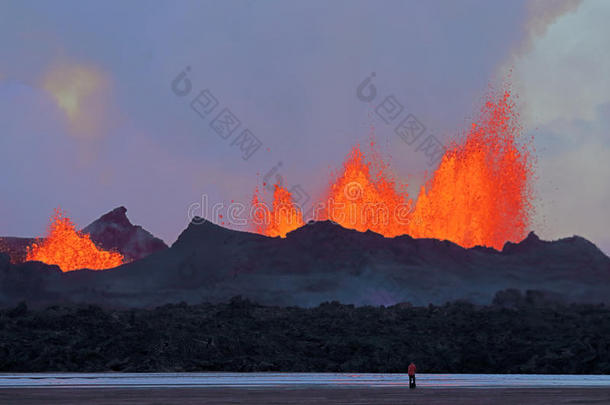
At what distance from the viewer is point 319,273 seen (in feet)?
508

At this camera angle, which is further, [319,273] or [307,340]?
[319,273]

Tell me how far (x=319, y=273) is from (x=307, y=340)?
62.8m

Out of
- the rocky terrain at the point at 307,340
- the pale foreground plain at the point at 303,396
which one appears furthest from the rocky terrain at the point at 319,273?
the pale foreground plain at the point at 303,396

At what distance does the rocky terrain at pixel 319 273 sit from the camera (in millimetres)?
146625

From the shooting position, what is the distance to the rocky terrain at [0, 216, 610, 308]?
14662cm

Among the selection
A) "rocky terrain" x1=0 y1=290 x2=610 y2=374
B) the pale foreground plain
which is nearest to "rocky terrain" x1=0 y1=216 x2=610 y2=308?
"rocky terrain" x1=0 y1=290 x2=610 y2=374

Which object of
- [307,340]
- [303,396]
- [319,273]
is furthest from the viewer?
[319,273]

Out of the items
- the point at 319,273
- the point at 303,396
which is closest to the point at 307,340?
the point at 303,396

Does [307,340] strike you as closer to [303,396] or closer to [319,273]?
[303,396]

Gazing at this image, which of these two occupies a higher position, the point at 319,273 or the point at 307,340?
the point at 319,273

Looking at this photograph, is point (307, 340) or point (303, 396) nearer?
point (303, 396)

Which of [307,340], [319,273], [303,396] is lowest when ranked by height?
[303,396]

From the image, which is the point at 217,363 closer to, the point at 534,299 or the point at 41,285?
the point at 534,299

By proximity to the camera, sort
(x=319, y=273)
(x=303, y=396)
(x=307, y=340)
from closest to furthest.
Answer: (x=303, y=396)
(x=307, y=340)
(x=319, y=273)
